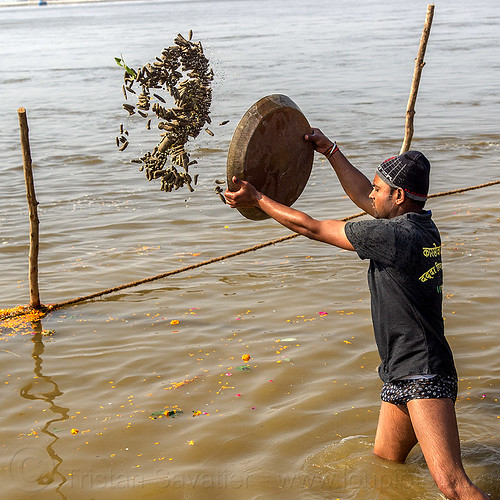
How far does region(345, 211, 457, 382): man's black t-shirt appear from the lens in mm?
3115

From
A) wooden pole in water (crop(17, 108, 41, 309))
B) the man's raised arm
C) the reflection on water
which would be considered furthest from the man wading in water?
wooden pole in water (crop(17, 108, 41, 309))

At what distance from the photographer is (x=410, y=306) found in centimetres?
319

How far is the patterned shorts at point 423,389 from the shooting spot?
3.16m

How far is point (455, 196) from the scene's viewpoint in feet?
31.8

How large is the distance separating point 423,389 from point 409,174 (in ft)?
3.10

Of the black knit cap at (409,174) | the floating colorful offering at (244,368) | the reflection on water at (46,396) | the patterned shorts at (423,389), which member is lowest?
the reflection on water at (46,396)

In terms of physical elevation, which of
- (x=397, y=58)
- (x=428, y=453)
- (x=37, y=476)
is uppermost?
(x=397, y=58)

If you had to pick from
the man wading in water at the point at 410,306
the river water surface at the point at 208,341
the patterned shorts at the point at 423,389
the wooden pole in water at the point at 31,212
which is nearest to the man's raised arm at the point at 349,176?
the man wading in water at the point at 410,306

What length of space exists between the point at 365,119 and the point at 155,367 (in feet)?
41.1

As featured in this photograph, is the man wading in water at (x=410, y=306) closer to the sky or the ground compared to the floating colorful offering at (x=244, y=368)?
closer to the sky

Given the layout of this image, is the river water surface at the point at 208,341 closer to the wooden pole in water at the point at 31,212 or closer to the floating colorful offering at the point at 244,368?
the floating colorful offering at the point at 244,368

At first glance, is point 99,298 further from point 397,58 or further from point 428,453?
point 397,58

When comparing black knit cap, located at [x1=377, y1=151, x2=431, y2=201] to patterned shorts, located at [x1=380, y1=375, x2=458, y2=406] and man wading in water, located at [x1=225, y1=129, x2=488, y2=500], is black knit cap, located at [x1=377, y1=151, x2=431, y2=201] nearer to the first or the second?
man wading in water, located at [x1=225, y1=129, x2=488, y2=500]

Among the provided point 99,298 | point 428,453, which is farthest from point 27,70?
point 428,453
